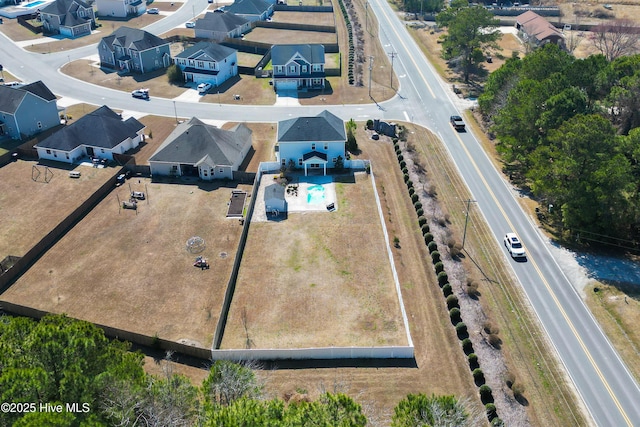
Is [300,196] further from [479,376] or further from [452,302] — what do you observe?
[479,376]

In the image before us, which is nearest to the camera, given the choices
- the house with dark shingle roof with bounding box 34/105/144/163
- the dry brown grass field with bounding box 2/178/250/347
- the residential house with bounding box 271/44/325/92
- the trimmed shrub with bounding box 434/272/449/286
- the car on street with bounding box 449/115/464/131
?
the dry brown grass field with bounding box 2/178/250/347

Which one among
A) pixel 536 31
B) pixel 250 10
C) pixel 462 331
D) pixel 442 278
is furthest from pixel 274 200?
pixel 536 31

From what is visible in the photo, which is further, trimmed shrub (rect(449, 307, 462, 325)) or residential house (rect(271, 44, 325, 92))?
residential house (rect(271, 44, 325, 92))

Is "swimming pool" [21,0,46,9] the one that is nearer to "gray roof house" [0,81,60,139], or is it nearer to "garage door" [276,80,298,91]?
"gray roof house" [0,81,60,139]

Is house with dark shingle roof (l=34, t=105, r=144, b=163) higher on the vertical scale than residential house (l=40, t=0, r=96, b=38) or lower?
lower

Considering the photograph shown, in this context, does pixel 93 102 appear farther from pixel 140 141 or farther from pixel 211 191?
pixel 211 191

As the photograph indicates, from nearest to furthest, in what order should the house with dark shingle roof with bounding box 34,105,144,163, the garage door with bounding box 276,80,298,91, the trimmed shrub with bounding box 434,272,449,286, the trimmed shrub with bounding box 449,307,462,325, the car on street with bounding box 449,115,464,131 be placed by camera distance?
1. the trimmed shrub with bounding box 449,307,462,325
2. the trimmed shrub with bounding box 434,272,449,286
3. the house with dark shingle roof with bounding box 34,105,144,163
4. the car on street with bounding box 449,115,464,131
5. the garage door with bounding box 276,80,298,91

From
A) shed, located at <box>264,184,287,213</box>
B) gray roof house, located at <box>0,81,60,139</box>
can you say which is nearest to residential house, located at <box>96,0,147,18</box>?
gray roof house, located at <box>0,81,60,139</box>

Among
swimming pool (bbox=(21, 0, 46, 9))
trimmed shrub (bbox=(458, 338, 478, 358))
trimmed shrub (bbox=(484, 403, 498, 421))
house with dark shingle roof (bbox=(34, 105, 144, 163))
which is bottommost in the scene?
trimmed shrub (bbox=(484, 403, 498, 421))
